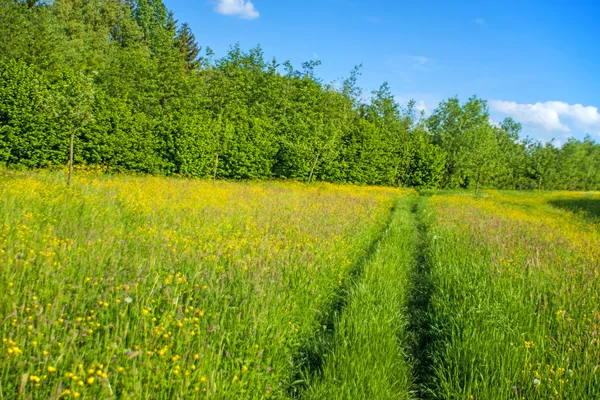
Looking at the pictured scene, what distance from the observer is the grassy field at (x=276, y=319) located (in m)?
2.92

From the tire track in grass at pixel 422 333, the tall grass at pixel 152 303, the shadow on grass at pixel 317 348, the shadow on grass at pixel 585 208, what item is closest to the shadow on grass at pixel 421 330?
the tire track in grass at pixel 422 333

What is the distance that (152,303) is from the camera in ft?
12.7

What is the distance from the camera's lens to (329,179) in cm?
3444

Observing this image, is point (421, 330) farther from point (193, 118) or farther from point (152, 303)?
point (193, 118)

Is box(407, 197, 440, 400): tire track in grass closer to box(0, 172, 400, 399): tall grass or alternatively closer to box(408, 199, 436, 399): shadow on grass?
box(408, 199, 436, 399): shadow on grass

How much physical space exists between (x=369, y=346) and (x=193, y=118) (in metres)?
24.2

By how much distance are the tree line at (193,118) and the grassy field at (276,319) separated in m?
9.43

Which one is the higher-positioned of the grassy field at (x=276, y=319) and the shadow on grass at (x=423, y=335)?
the grassy field at (x=276, y=319)

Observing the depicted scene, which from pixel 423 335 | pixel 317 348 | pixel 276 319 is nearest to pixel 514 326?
pixel 423 335

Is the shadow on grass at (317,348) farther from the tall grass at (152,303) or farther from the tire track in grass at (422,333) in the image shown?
the tire track in grass at (422,333)

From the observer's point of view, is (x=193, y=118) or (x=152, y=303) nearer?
(x=152, y=303)

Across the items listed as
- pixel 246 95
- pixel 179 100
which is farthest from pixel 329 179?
pixel 179 100

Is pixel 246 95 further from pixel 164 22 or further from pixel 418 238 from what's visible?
pixel 164 22

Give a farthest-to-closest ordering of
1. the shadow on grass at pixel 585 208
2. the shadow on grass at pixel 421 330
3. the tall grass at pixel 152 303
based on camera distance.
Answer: the shadow on grass at pixel 585 208, the shadow on grass at pixel 421 330, the tall grass at pixel 152 303
